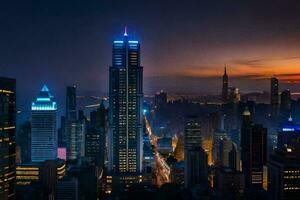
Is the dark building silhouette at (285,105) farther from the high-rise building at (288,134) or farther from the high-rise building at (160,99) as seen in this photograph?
the high-rise building at (160,99)

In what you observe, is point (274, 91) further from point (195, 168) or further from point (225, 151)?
point (195, 168)

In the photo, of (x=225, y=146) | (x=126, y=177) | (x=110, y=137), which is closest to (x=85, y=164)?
(x=126, y=177)

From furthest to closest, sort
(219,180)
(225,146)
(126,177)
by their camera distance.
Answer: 1. (225,146)
2. (126,177)
3. (219,180)

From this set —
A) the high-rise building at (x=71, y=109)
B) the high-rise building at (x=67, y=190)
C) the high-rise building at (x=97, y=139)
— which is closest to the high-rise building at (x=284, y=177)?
the high-rise building at (x=67, y=190)

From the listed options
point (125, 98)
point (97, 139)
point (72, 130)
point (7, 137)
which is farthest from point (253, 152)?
point (7, 137)

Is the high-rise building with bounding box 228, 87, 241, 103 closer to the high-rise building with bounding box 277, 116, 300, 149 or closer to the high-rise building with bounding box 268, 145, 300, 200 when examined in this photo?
the high-rise building with bounding box 277, 116, 300, 149

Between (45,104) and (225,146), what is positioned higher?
(45,104)

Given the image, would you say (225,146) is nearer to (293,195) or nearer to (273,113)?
(273,113)
